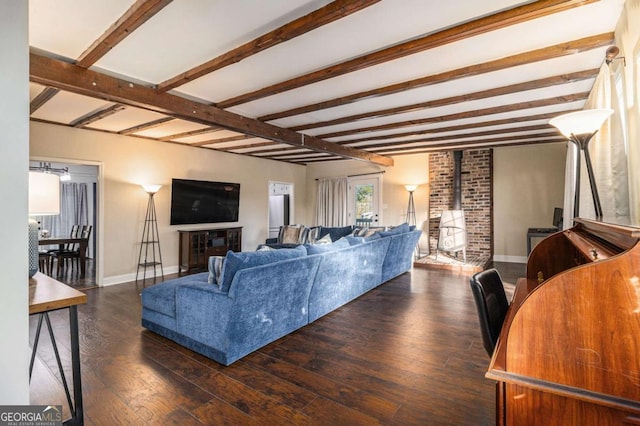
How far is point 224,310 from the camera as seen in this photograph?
230 centimetres

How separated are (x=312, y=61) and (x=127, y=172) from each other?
4140 millimetres

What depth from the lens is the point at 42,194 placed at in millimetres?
1715

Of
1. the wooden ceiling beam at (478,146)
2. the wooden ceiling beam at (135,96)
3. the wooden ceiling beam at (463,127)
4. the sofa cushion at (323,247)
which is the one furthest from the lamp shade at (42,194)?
the wooden ceiling beam at (478,146)

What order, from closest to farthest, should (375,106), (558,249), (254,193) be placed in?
(558,249), (375,106), (254,193)

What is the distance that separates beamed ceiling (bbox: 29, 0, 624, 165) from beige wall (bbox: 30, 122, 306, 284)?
30 cm

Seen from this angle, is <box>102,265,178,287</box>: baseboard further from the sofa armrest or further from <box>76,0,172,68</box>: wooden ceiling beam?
<box>76,0,172,68</box>: wooden ceiling beam

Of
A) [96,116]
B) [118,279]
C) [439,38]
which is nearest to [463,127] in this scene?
[439,38]

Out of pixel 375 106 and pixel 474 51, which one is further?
pixel 375 106

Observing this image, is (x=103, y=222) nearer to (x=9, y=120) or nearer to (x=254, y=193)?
(x=254, y=193)

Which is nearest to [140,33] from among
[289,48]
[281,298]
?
[289,48]

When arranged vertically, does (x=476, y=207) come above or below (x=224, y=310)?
above

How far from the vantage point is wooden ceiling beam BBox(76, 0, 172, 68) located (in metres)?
1.92

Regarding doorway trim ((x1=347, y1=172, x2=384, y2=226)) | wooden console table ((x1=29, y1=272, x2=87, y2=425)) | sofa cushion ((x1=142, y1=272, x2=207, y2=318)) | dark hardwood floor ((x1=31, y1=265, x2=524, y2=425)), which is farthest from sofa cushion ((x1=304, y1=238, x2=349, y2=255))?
doorway trim ((x1=347, y1=172, x2=384, y2=226))

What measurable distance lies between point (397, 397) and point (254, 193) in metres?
6.17
